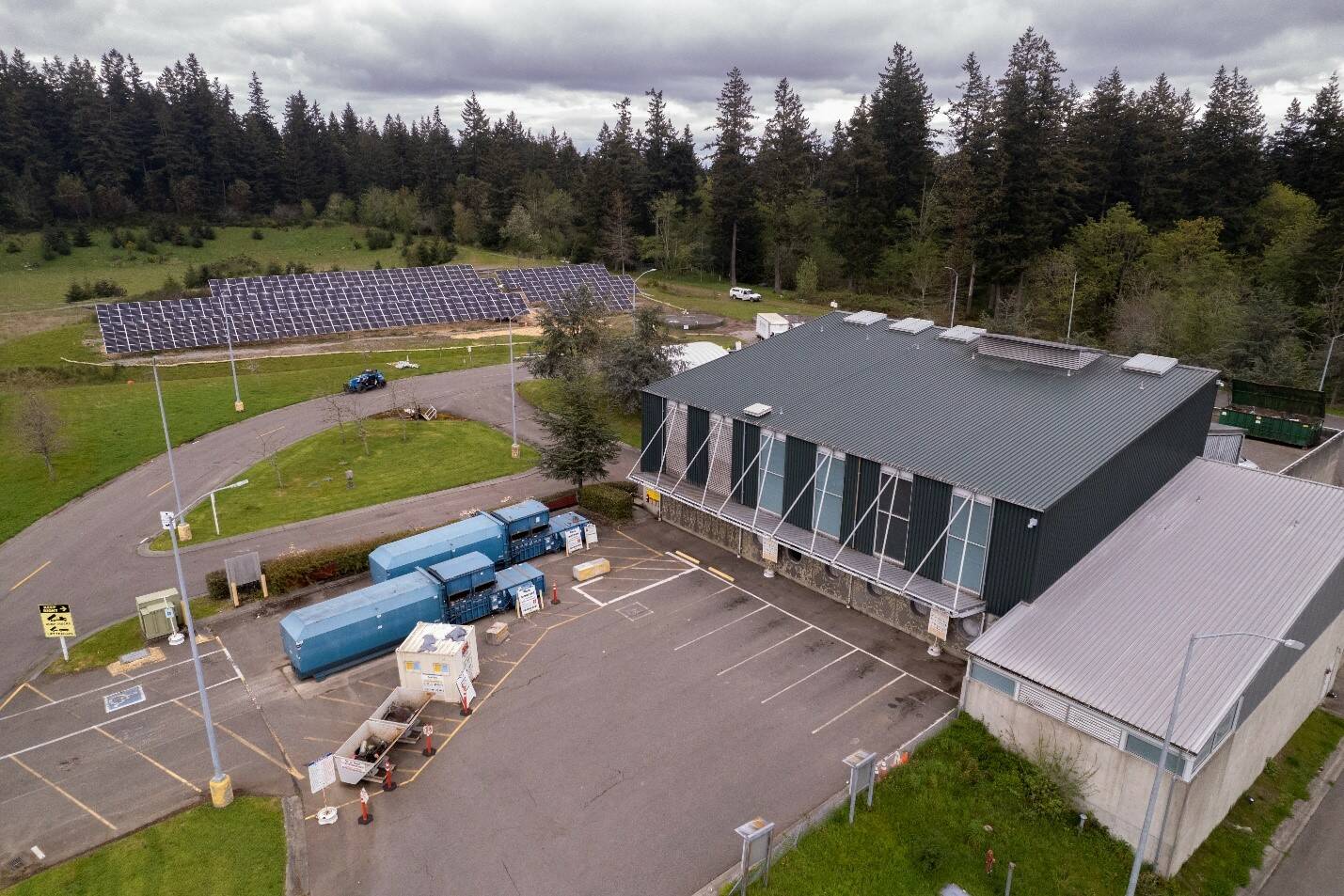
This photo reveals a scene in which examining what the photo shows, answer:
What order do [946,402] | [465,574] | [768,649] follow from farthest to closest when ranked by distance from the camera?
[946,402] → [465,574] → [768,649]

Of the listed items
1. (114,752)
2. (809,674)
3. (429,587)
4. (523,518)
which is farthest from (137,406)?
(809,674)

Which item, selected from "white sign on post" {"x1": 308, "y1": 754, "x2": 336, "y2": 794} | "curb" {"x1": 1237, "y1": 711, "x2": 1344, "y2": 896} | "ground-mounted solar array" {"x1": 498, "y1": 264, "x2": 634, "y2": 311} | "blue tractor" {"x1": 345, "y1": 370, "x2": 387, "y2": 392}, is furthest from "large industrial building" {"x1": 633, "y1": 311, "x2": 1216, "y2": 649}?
"ground-mounted solar array" {"x1": 498, "y1": 264, "x2": 634, "y2": 311}

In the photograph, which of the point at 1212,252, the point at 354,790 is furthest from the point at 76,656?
the point at 1212,252

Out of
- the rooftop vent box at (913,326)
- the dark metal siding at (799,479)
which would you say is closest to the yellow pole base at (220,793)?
the dark metal siding at (799,479)

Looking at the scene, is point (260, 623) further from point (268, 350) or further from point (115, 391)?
point (268, 350)

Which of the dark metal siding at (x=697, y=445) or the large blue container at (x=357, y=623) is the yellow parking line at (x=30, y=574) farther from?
the dark metal siding at (x=697, y=445)

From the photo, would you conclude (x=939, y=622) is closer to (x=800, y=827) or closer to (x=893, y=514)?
(x=893, y=514)

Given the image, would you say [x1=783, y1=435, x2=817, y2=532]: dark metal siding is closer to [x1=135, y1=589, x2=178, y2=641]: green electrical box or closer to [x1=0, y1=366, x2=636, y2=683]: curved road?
[x1=0, y1=366, x2=636, y2=683]: curved road
